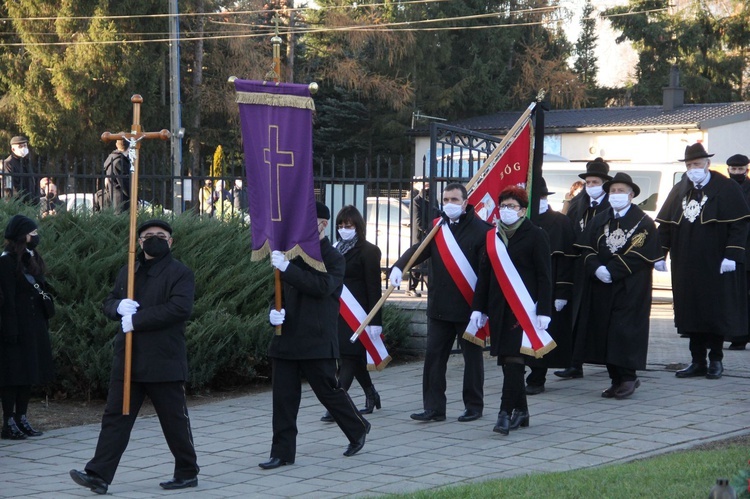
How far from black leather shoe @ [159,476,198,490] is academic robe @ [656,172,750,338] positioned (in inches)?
211

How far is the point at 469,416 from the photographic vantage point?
8914 millimetres

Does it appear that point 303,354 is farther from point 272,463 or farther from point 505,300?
point 505,300

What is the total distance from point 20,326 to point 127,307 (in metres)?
2.05

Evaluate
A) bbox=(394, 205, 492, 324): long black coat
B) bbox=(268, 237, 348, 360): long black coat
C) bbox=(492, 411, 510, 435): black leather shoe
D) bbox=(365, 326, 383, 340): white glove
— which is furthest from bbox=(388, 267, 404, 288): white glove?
bbox=(492, 411, 510, 435): black leather shoe

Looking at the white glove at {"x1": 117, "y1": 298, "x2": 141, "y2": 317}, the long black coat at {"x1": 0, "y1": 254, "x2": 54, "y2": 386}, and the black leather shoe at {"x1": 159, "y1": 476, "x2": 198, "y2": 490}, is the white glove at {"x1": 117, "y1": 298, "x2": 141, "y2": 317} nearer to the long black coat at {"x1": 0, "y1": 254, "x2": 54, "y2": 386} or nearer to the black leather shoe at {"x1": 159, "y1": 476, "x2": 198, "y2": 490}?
the black leather shoe at {"x1": 159, "y1": 476, "x2": 198, "y2": 490}

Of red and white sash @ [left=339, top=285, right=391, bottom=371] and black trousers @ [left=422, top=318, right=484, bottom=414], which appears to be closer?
black trousers @ [left=422, top=318, right=484, bottom=414]

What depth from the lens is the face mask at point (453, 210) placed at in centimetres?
878

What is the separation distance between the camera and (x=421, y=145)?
4262 cm

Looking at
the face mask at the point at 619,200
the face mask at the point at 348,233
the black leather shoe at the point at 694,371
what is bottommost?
the black leather shoe at the point at 694,371

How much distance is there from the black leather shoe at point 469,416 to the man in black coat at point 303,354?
4.92 ft

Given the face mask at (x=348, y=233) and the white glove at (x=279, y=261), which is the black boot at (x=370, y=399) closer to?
the face mask at (x=348, y=233)

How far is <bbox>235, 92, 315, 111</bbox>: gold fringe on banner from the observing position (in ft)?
23.8

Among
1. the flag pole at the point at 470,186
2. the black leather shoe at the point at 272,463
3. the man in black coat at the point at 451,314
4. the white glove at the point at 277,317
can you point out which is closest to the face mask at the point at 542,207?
the flag pole at the point at 470,186

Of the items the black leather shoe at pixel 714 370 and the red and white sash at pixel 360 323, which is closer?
the red and white sash at pixel 360 323
